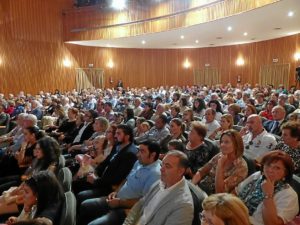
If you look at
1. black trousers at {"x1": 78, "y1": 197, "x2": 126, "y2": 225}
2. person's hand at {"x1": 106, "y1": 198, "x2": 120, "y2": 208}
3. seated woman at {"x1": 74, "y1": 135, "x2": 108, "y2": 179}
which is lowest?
black trousers at {"x1": 78, "y1": 197, "x2": 126, "y2": 225}

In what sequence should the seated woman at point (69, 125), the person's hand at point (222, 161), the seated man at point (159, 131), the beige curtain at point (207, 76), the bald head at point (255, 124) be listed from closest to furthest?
the person's hand at point (222, 161) < the bald head at point (255, 124) < the seated man at point (159, 131) < the seated woman at point (69, 125) < the beige curtain at point (207, 76)

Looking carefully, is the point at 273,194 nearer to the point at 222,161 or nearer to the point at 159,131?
the point at 222,161

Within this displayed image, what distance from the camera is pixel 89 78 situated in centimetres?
1733

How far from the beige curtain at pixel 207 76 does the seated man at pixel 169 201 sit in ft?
56.6

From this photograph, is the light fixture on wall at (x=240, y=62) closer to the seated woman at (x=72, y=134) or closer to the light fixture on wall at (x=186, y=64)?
the light fixture on wall at (x=186, y=64)

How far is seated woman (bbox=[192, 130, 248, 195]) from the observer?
8.05 feet

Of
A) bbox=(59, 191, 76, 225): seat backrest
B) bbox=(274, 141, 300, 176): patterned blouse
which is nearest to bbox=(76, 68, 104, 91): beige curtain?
bbox=(274, 141, 300, 176): patterned blouse

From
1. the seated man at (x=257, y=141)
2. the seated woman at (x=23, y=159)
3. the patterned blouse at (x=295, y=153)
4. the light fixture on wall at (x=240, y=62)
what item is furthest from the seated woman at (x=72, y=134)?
the light fixture on wall at (x=240, y=62)

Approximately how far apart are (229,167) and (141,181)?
78 centimetres

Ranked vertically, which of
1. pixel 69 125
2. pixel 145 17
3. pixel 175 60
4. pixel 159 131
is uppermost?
pixel 145 17

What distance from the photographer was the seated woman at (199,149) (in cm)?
311

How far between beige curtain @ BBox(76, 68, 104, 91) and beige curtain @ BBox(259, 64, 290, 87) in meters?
9.28

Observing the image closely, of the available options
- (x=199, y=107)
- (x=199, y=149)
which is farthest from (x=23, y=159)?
(x=199, y=107)

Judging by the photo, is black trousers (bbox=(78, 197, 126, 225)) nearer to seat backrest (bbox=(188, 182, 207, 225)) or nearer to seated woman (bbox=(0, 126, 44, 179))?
seat backrest (bbox=(188, 182, 207, 225))
